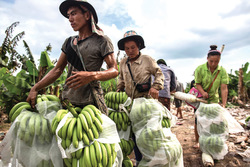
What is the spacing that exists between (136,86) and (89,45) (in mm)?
1109

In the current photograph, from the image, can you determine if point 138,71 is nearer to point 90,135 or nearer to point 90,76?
point 90,76

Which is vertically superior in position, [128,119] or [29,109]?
[29,109]

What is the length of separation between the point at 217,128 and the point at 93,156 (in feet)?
9.02

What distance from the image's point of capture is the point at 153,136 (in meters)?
2.19

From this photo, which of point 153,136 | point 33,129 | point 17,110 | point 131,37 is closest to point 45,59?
point 131,37

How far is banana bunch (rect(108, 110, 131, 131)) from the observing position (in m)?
2.37

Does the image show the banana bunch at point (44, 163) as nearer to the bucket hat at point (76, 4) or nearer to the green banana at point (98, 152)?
the green banana at point (98, 152)

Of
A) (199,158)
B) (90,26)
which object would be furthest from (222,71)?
(90,26)

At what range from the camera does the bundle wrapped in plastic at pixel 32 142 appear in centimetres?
143

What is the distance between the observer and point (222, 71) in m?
3.51

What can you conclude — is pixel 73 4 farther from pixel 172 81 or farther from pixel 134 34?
pixel 172 81

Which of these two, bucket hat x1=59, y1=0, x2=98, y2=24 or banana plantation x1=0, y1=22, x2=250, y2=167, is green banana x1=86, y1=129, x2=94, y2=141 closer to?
banana plantation x1=0, y1=22, x2=250, y2=167

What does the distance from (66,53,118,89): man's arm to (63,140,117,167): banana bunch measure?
0.49m

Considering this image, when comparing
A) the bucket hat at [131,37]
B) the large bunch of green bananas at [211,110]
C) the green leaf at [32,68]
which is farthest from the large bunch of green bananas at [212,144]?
the green leaf at [32,68]
